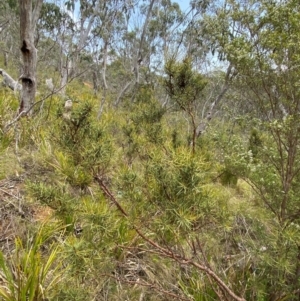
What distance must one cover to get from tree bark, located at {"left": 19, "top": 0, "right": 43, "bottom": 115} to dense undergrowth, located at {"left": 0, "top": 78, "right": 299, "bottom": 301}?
3.28 ft

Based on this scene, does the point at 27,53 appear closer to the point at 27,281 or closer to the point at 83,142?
the point at 83,142

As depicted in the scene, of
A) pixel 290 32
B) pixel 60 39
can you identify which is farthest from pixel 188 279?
pixel 60 39

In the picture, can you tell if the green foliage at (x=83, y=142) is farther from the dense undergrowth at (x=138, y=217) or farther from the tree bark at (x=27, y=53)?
the tree bark at (x=27, y=53)

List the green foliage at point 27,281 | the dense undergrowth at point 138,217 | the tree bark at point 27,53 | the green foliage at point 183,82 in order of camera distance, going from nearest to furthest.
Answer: the dense undergrowth at point 138,217, the green foliage at point 27,281, the green foliage at point 183,82, the tree bark at point 27,53

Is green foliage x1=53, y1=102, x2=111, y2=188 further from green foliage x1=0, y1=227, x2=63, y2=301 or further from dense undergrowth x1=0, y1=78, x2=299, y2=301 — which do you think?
green foliage x1=0, y1=227, x2=63, y2=301

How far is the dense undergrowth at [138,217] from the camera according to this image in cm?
119

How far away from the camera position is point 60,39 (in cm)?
1089

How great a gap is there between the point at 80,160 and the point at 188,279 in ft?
4.73

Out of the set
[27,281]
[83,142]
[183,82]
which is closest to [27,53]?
[183,82]

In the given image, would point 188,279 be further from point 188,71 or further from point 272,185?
point 188,71

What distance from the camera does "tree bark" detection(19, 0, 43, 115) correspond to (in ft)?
9.64

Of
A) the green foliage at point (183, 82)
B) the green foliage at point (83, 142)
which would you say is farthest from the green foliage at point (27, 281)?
the green foliage at point (183, 82)

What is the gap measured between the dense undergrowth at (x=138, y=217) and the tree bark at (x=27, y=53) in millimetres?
999

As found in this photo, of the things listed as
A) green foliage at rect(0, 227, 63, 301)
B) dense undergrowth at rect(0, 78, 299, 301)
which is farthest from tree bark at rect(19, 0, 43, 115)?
green foliage at rect(0, 227, 63, 301)
